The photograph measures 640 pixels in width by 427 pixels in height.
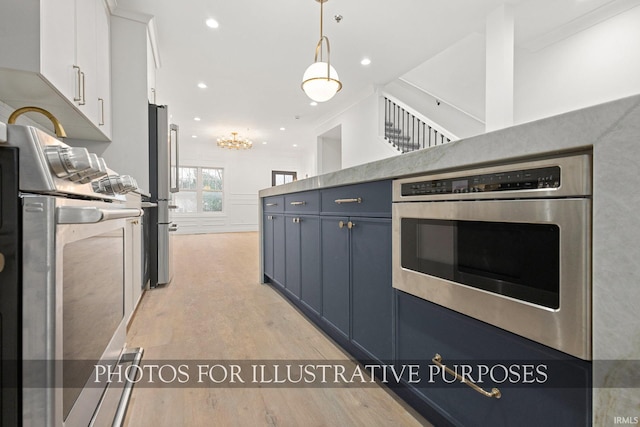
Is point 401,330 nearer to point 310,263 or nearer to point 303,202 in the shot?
point 310,263

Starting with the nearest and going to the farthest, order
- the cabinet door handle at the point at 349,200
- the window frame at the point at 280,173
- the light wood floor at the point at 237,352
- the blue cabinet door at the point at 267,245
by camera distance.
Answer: the light wood floor at the point at 237,352 < the cabinet door handle at the point at 349,200 < the blue cabinet door at the point at 267,245 < the window frame at the point at 280,173

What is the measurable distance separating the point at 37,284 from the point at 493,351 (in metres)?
1.04

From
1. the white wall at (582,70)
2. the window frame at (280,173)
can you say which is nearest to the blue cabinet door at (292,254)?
the white wall at (582,70)

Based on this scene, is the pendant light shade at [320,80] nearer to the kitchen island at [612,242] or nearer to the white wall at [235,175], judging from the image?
the kitchen island at [612,242]

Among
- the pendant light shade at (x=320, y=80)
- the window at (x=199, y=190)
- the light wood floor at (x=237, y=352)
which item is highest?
the pendant light shade at (x=320, y=80)

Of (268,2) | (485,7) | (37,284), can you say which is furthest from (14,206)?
(485,7)

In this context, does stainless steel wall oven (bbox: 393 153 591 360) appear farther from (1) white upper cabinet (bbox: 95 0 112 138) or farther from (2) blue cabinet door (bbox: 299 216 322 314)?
(1) white upper cabinet (bbox: 95 0 112 138)

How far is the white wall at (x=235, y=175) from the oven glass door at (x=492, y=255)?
29.3 ft

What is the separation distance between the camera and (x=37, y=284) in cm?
56

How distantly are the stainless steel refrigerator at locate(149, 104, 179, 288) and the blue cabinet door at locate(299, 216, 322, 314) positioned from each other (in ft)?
5.45

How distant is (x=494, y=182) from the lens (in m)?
0.74

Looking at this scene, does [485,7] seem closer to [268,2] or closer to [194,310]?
[268,2]

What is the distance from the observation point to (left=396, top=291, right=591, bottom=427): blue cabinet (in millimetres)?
608

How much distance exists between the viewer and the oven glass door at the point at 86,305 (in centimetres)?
66
